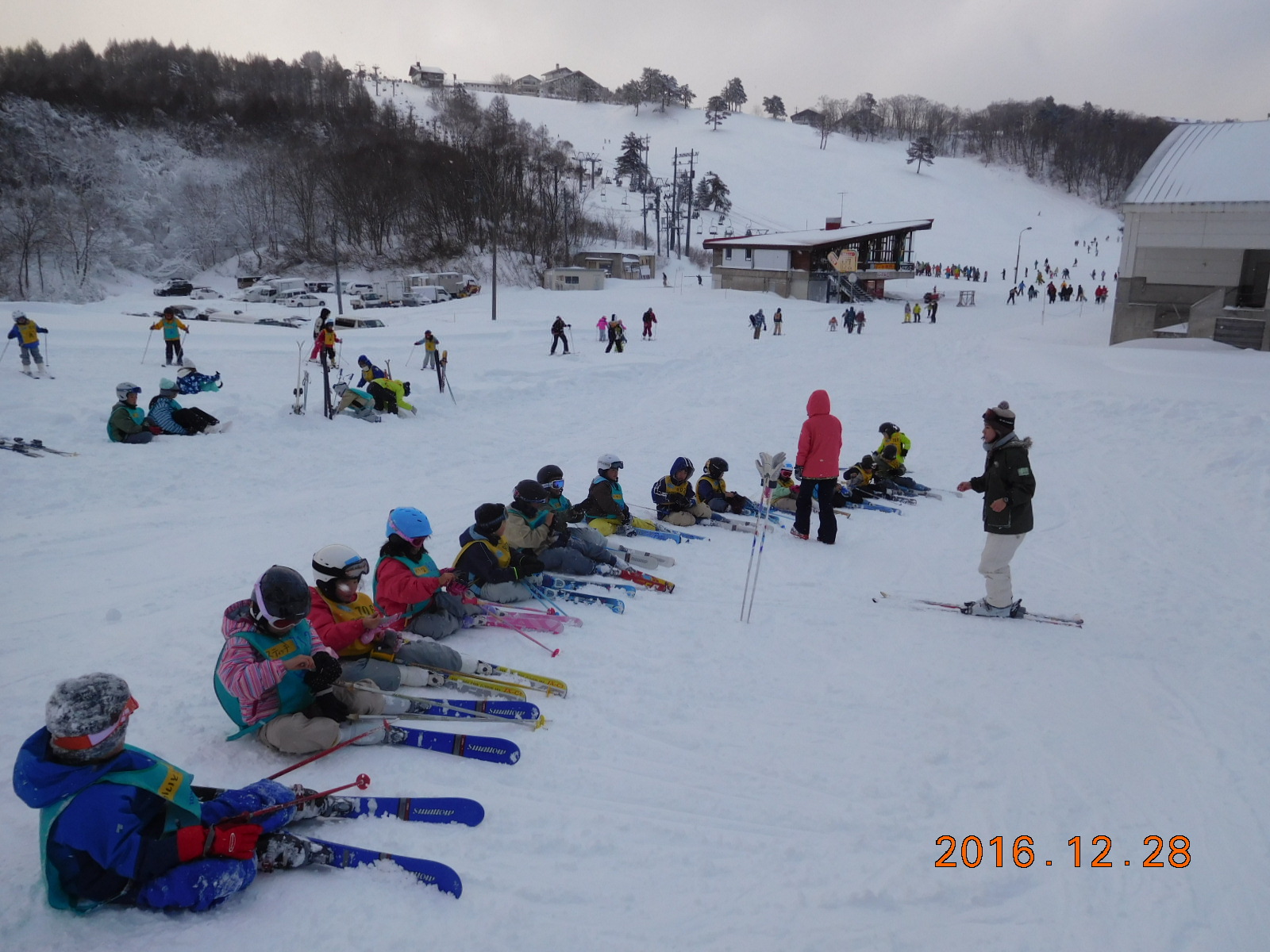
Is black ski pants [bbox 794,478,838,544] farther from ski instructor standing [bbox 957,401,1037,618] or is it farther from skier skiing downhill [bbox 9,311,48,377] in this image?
skier skiing downhill [bbox 9,311,48,377]

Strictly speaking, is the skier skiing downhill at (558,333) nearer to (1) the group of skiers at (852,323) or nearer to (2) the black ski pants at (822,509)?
(1) the group of skiers at (852,323)

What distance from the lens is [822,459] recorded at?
315 inches

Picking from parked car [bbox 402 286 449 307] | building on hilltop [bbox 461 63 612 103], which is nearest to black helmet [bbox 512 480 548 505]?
parked car [bbox 402 286 449 307]

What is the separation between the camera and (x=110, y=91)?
60.8 m

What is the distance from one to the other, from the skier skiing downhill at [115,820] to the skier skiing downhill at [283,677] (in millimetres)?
709

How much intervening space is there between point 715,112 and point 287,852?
121m

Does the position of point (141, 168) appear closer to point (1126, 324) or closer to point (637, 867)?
point (1126, 324)

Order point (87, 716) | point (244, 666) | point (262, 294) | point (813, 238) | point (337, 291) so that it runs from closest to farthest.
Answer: point (87, 716)
point (244, 666)
point (337, 291)
point (262, 294)
point (813, 238)

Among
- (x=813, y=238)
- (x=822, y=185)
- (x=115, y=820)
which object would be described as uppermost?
(x=822, y=185)

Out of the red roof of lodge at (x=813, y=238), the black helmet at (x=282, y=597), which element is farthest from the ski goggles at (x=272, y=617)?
the red roof of lodge at (x=813, y=238)

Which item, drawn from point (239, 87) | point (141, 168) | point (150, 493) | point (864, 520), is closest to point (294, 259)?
point (141, 168)

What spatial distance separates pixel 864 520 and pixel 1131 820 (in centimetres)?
571

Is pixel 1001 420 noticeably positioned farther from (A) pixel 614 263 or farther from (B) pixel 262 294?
(A) pixel 614 263

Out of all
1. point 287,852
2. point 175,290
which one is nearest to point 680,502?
point 287,852
